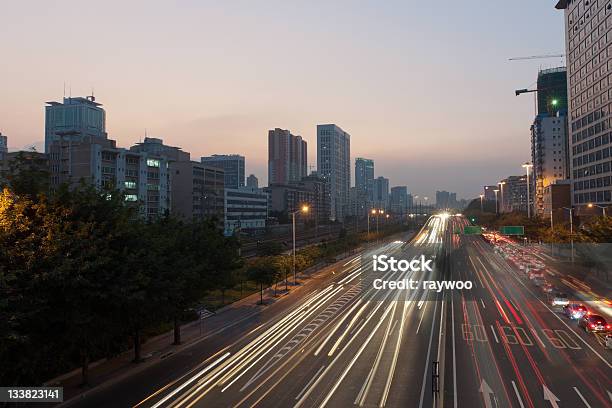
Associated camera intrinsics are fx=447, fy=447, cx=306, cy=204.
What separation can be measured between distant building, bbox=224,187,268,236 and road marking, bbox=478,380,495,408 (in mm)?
119080

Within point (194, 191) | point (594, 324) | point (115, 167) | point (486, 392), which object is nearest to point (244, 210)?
point (194, 191)

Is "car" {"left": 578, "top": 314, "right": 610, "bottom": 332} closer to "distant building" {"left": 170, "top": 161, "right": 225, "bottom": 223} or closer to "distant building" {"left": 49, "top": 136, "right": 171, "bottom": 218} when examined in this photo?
"distant building" {"left": 49, "top": 136, "right": 171, "bottom": 218}

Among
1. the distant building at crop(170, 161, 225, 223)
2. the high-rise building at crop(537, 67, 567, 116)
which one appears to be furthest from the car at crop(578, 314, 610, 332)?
the high-rise building at crop(537, 67, 567, 116)

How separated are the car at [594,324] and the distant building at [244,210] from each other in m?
113

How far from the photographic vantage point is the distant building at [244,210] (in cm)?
14500

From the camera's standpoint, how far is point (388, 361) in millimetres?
23016

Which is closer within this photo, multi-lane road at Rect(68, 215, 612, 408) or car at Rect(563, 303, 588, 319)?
multi-lane road at Rect(68, 215, 612, 408)

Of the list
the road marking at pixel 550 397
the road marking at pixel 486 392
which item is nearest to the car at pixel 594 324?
the road marking at pixel 550 397

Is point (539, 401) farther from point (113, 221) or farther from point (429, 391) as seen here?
point (113, 221)

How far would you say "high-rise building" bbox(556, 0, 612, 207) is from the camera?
83.7 m

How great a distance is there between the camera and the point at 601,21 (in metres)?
84.6

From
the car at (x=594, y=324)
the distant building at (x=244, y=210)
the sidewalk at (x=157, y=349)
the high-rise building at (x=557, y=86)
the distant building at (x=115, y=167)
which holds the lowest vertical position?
the sidewalk at (x=157, y=349)

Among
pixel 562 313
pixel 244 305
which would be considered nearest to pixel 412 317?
pixel 562 313

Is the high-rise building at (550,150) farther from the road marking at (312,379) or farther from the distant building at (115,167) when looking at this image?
the road marking at (312,379)
